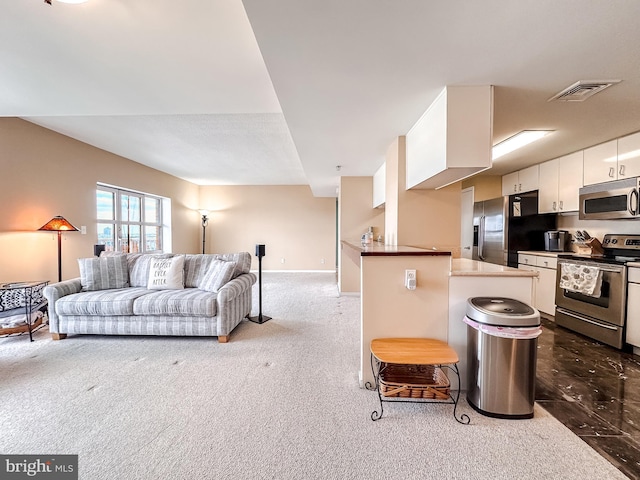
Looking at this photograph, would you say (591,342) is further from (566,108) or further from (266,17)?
(266,17)

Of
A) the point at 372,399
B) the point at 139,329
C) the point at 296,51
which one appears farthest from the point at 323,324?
the point at 296,51

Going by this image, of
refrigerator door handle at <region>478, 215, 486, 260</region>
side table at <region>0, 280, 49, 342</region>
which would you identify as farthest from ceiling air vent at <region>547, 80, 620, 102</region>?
side table at <region>0, 280, 49, 342</region>

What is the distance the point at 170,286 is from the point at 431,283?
2.96 metres

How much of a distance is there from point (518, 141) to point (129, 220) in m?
6.80

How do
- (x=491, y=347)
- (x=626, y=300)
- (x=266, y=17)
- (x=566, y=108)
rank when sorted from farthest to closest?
(x=626, y=300) → (x=566, y=108) → (x=491, y=347) → (x=266, y=17)

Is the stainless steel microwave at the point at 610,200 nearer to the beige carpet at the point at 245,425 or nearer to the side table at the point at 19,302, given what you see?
the beige carpet at the point at 245,425

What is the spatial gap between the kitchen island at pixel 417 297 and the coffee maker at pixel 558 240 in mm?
2693

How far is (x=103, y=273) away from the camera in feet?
10.8

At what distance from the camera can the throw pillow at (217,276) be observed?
3170 millimetres

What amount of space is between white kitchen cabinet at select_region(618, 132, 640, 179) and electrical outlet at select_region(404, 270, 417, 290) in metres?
2.83

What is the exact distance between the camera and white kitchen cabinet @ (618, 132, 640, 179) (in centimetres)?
274

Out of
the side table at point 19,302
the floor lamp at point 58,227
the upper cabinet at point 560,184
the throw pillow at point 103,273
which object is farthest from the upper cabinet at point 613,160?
the floor lamp at point 58,227

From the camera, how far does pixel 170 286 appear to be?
3275mm

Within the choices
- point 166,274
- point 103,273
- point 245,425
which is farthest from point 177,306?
point 245,425
